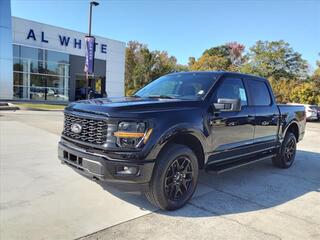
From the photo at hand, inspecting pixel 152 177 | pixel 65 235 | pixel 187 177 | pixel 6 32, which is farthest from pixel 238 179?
pixel 6 32

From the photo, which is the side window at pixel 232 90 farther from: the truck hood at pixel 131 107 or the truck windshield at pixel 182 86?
the truck hood at pixel 131 107

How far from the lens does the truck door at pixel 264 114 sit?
19.1 feet

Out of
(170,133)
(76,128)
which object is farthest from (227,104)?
(76,128)

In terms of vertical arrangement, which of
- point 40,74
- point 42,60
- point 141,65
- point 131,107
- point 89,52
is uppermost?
point 141,65

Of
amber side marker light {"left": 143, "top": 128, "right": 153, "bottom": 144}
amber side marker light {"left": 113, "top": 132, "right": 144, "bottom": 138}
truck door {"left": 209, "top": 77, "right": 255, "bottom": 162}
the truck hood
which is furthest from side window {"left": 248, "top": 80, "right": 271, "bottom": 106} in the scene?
amber side marker light {"left": 113, "top": 132, "right": 144, "bottom": 138}

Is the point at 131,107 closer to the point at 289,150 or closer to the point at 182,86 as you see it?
the point at 182,86

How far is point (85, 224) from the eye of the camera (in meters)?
3.65

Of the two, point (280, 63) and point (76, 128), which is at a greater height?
point (280, 63)

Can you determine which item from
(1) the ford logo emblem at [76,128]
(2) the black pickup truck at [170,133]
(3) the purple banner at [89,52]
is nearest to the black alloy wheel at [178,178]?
(2) the black pickup truck at [170,133]

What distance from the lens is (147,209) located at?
4.20 meters

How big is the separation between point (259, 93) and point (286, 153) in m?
1.81

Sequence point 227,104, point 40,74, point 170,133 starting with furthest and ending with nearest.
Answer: point 40,74, point 227,104, point 170,133

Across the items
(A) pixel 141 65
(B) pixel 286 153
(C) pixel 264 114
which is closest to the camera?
(C) pixel 264 114

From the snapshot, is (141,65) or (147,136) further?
(141,65)
